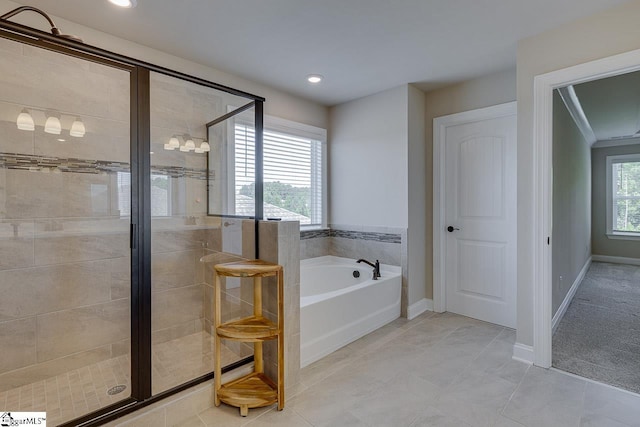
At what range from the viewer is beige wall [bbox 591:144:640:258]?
605 cm

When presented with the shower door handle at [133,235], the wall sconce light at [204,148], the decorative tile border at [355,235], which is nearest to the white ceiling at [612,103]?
the decorative tile border at [355,235]

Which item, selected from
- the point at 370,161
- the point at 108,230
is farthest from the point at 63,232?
the point at 370,161

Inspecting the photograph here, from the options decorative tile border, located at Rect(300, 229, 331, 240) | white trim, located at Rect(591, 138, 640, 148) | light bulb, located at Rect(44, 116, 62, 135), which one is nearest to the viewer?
light bulb, located at Rect(44, 116, 62, 135)

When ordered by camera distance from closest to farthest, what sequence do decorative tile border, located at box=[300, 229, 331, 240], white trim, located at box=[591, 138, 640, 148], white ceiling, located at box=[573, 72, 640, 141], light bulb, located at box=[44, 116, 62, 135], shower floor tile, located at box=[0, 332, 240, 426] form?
shower floor tile, located at box=[0, 332, 240, 426], light bulb, located at box=[44, 116, 62, 135], white ceiling, located at box=[573, 72, 640, 141], decorative tile border, located at box=[300, 229, 331, 240], white trim, located at box=[591, 138, 640, 148]

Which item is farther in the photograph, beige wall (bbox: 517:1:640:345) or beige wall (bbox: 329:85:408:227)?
beige wall (bbox: 329:85:408:227)

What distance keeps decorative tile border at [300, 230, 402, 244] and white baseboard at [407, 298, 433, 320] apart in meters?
0.72

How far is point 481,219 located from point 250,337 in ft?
8.42

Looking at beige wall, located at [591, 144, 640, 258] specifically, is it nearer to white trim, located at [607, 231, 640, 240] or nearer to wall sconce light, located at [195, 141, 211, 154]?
white trim, located at [607, 231, 640, 240]

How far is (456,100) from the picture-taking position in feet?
10.8

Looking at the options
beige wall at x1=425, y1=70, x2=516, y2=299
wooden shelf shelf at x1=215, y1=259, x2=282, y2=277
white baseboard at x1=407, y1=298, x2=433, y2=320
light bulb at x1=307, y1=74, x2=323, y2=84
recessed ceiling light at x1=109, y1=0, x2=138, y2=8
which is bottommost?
white baseboard at x1=407, y1=298, x2=433, y2=320

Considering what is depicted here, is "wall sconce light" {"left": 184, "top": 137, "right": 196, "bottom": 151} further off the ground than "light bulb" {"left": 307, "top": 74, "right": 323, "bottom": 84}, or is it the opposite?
"light bulb" {"left": 307, "top": 74, "right": 323, "bottom": 84}

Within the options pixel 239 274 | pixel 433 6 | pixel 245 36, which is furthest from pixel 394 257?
pixel 245 36

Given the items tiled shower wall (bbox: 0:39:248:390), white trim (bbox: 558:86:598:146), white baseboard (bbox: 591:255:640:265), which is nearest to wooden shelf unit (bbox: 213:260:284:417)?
tiled shower wall (bbox: 0:39:248:390)

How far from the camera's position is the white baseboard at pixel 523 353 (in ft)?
7.75
